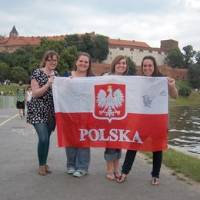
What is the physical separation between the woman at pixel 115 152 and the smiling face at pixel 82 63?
15.8 inches

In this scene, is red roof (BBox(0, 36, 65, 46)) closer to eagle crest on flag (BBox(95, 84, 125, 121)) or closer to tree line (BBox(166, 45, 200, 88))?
tree line (BBox(166, 45, 200, 88))

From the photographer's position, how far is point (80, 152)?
8.49m

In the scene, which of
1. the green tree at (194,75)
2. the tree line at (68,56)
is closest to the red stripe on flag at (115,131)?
the tree line at (68,56)

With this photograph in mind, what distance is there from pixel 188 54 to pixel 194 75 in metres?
18.8

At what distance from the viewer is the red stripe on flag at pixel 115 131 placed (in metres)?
8.01

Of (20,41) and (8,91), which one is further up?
(20,41)

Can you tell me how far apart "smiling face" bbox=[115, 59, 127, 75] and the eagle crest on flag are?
251 millimetres

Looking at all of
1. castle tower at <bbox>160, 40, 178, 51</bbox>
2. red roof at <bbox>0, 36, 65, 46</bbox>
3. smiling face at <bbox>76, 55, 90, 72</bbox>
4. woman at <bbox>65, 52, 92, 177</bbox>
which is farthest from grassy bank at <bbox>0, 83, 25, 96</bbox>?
castle tower at <bbox>160, 40, 178, 51</bbox>

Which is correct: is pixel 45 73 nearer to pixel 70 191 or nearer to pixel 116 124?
pixel 116 124

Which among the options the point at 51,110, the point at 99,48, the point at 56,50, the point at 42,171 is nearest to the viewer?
the point at 42,171

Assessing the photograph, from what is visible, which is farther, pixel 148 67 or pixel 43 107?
pixel 43 107

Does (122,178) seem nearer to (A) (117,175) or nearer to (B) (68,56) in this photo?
(A) (117,175)

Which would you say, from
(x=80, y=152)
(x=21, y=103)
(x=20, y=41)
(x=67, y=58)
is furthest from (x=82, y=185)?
(x=20, y=41)

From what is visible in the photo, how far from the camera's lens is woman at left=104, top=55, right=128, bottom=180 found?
8.18 meters
